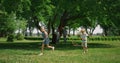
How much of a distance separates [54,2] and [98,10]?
221 inches

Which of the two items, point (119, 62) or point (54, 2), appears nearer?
point (119, 62)

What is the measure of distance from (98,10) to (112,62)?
70.6 ft

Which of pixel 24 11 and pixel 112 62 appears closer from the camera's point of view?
pixel 112 62

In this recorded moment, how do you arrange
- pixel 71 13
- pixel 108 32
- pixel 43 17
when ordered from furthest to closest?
1. pixel 108 32
2. pixel 71 13
3. pixel 43 17

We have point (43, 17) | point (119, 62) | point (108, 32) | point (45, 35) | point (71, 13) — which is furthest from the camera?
point (108, 32)

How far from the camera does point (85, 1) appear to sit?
124 ft

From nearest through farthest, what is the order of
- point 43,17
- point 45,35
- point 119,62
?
point 119,62
point 45,35
point 43,17

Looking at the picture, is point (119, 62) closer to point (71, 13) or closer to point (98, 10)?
point (98, 10)

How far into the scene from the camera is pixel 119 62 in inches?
695

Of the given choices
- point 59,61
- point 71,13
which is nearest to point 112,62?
point 59,61

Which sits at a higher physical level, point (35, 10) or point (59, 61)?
point (35, 10)

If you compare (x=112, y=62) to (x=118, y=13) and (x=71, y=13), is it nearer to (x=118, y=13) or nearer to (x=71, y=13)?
(x=118, y=13)

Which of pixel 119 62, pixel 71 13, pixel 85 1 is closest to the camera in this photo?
pixel 119 62

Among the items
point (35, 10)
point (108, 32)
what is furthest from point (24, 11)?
point (108, 32)
